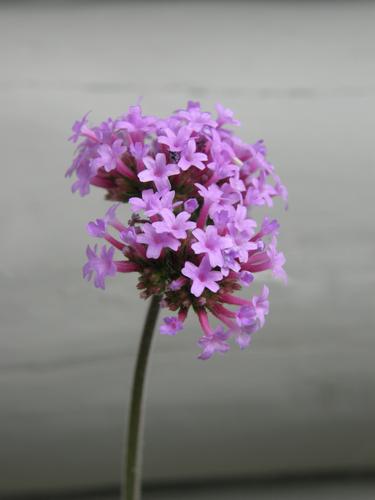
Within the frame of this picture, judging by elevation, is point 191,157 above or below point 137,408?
above

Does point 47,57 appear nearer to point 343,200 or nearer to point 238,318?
point 343,200

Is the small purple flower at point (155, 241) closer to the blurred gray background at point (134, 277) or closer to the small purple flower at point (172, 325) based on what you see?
the small purple flower at point (172, 325)

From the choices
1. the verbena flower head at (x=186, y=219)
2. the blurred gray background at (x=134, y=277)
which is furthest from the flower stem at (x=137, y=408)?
the blurred gray background at (x=134, y=277)

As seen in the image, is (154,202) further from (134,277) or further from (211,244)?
(134,277)

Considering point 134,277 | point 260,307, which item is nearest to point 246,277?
point 260,307

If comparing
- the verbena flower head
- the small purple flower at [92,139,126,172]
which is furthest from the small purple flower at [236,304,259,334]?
the small purple flower at [92,139,126,172]

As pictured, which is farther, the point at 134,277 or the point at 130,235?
the point at 134,277

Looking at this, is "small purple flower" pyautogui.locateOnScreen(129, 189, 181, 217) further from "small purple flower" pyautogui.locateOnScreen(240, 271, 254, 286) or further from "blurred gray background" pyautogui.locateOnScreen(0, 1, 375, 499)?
"blurred gray background" pyautogui.locateOnScreen(0, 1, 375, 499)
